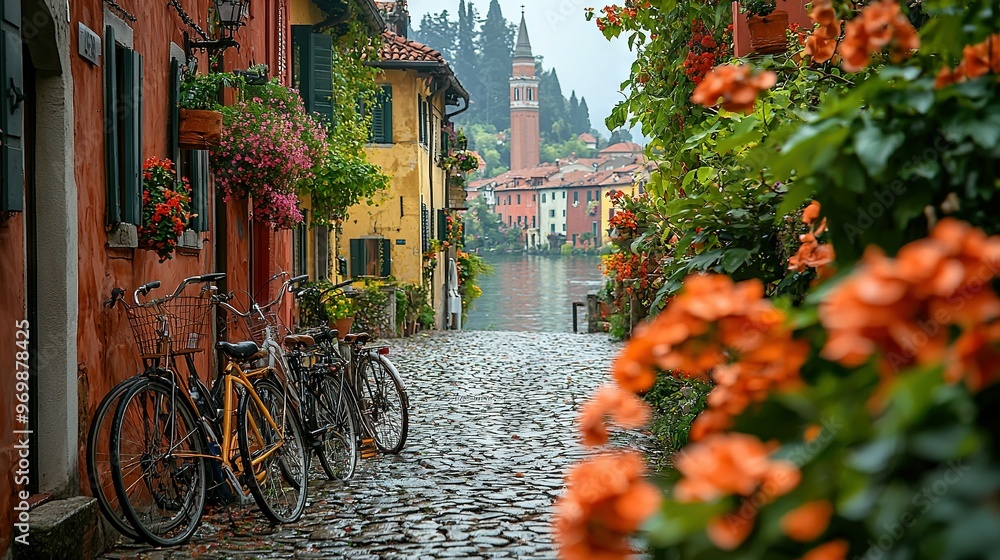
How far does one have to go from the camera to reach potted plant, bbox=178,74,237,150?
7.84 metres

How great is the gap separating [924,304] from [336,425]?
6638 mm

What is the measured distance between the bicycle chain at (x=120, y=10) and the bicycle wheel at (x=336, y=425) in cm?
243

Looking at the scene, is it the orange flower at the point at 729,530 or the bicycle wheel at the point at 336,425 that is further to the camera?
the bicycle wheel at the point at 336,425

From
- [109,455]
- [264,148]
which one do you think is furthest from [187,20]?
[109,455]

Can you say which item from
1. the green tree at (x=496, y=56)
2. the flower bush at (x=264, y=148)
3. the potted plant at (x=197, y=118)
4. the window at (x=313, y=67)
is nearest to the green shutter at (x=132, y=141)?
the potted plant at (x=197, y=118)

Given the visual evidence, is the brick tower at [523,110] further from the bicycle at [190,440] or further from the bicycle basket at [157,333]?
the bicycle basket at [157,333]

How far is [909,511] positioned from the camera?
4.24 ft

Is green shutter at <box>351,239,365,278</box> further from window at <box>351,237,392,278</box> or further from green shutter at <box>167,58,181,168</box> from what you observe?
green shutter at <box>167,58,181,168</box>

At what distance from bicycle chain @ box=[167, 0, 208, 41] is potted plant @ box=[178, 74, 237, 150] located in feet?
1.33

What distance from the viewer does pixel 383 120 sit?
26.5 meters

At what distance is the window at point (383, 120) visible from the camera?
86.4 ft

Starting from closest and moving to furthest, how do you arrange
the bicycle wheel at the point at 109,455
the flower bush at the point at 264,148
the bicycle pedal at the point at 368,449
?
1. the bicycle wheel at the point at 109,455
2. the bicycle pedal at the point at 368,449
3. the flower bush at the point at 264,148

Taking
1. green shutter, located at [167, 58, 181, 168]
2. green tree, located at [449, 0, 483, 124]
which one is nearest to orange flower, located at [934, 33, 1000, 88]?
green shutter, located at [167, 58, 181, 168]

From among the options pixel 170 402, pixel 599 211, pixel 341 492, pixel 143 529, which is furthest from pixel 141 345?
pixel 599 211
